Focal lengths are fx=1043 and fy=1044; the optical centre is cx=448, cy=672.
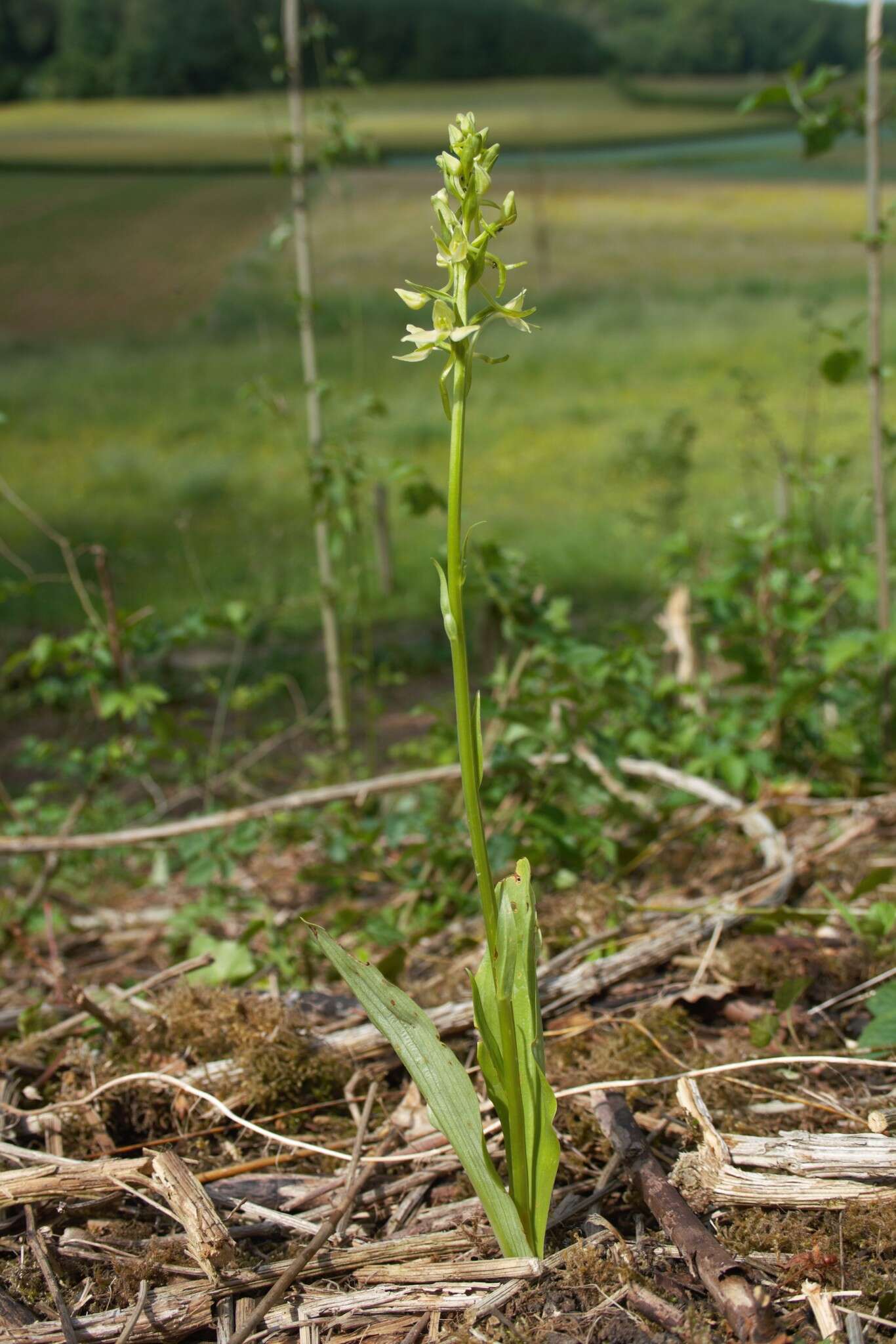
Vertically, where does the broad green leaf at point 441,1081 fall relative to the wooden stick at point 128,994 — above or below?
above

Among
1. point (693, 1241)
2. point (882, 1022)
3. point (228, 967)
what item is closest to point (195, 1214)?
point (693, 1241)

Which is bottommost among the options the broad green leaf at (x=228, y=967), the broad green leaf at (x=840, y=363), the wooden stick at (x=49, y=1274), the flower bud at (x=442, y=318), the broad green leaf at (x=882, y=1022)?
the broad green leaf at (x=228, y=967)

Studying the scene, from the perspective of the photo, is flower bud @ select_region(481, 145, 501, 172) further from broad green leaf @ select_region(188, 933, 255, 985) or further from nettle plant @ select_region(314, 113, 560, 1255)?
broad green leaf @ select_region(188, 933, 255, 985)

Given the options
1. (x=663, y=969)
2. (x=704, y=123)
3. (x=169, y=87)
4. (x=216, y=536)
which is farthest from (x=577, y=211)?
(x=663, y=969)

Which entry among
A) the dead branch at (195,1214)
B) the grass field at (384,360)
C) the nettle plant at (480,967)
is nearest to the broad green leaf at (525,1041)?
the nettle plant at (480,967)

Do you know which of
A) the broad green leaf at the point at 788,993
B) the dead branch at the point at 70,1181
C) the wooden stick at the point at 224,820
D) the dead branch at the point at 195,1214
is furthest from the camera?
the wooden stick at the point at 224,820

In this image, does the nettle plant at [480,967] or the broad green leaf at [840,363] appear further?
the broad green leaf at [840,363]

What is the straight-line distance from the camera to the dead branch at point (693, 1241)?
1.09 metres

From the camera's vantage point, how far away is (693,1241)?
1187 millimetres

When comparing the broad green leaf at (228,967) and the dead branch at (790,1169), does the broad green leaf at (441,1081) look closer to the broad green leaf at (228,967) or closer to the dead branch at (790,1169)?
the dead branch at (790,1169)

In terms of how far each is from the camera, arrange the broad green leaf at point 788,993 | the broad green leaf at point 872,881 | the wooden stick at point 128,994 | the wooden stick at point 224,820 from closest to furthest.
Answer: the broad green leaf at point 788,993, the wooden stick at point 128,994, the broad green leaf at point 872,881, the wooden stick at point 224,820

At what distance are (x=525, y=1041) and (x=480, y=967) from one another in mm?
99

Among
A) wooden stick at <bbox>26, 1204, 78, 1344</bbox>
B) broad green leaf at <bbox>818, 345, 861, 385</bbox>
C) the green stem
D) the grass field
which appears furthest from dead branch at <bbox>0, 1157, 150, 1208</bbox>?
broad green leaf at <bbox>818, 345, 861, 385</bbox>

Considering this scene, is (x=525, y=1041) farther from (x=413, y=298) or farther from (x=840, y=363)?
(x=840, y=363)
